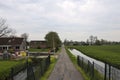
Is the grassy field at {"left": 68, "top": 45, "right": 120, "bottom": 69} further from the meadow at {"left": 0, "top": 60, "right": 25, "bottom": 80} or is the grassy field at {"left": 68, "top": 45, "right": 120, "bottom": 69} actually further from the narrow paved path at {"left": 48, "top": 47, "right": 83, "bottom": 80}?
the meadow at {"left": 0, "top": 60, "right": 25, "bottom": 80}

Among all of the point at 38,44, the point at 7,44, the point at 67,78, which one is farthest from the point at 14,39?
the point at 67,78

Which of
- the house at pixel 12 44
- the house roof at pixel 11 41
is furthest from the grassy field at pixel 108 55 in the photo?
the house roof at pixel 11 41

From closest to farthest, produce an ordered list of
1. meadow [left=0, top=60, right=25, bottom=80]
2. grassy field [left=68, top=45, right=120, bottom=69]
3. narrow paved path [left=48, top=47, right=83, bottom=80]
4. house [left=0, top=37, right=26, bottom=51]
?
1. narrow paved path [left=48, top=47, right=83, bottom=80]
2. meadow [left=0, top=60, right=25, bottom=80]
3. grassy field [left=68, top=45, right=120, bottom=69]
4. house [left=0, top=37, right=26, bottom=51]

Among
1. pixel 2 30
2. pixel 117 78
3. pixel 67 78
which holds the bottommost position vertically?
pixel 67 78

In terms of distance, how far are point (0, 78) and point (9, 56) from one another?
1172 inches

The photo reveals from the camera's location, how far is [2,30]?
282 feet

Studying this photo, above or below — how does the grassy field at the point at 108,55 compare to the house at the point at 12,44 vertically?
below

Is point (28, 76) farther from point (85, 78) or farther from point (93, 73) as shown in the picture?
point (85, 78)

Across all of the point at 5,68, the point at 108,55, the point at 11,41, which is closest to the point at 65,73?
the point at 5,68

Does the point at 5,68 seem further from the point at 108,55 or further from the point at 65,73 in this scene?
the point at 108,55

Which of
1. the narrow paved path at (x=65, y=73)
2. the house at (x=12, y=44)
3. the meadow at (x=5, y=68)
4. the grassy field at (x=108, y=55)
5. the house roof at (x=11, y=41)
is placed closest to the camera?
the narrow paved path at (x=65, y=73)

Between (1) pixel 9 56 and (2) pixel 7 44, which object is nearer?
(1) pixel 9 56

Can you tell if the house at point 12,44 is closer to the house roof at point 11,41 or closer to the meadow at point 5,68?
the house roof at point 11,41

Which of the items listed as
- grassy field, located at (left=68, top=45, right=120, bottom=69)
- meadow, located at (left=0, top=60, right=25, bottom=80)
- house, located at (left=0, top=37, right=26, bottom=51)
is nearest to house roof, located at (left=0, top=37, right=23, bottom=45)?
house, located at (left=0, top=37, right=26, bottom=51)
